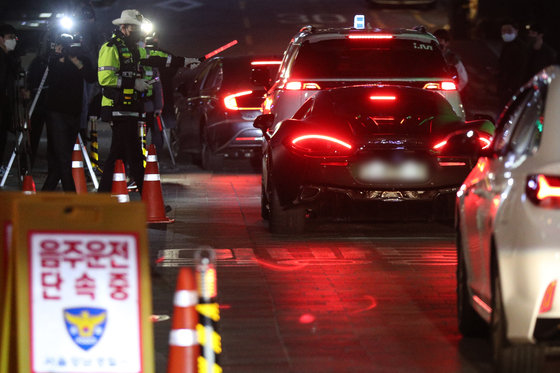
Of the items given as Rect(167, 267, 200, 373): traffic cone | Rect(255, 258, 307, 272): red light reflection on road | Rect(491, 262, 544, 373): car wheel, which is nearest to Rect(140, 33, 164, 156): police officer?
Rect(255, 258, 307, 272): red light reflection on road

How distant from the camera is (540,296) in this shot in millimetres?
6094

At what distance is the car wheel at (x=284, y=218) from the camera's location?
1212cm

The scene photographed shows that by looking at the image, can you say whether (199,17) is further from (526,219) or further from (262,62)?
(526,219)

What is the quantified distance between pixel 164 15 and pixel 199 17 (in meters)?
1.14

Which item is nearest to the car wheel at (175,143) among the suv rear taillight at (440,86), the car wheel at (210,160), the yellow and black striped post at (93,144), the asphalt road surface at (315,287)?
the car wheel at (210,160)

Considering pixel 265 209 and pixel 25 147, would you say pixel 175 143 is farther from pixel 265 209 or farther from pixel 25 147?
pixel 265 209

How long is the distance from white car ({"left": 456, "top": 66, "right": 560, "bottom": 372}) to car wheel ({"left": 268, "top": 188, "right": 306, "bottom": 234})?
513 centimetres

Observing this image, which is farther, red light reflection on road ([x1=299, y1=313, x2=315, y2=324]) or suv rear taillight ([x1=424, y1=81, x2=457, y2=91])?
suv rear taillight ([x1=424, y1=81, x2=457, y2=91])

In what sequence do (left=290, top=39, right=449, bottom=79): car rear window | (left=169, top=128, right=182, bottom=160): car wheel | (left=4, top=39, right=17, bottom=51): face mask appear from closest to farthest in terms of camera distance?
(left=290, top=39, right=449, bottom=79): car rear window < (left=4, top=39, right=17, bottom=51): face mask < (left=169, top=128, right=182, bottom=160): car wheel

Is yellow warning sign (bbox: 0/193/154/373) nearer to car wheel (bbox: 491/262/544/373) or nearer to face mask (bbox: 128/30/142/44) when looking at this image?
car wheel (bbox: 491/262/544/373)

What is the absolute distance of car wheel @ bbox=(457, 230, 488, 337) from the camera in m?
7.70

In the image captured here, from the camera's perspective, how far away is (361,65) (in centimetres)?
1433

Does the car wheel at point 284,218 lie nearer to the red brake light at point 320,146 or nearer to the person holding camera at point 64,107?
the red brake light at point 320,146

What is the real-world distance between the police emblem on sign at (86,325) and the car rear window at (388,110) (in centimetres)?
619
